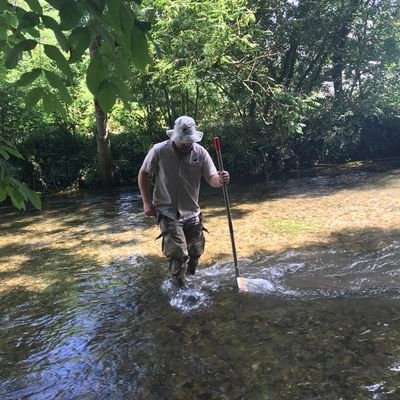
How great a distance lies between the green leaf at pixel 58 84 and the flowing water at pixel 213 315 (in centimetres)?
272

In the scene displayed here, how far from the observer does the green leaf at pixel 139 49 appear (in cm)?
155

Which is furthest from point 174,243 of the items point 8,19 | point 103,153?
point 103,153

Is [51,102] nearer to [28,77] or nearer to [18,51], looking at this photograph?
[28,77]

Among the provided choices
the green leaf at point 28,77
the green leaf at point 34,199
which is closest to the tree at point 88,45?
the green leaf at point 28,77

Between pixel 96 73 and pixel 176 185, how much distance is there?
155 inches

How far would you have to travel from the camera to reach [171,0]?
12.1 m

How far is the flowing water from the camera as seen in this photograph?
13.1 ft

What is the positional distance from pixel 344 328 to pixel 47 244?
6.24 meters

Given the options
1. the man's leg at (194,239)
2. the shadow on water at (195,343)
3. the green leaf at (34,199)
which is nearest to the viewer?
the green leaf at (34,199)

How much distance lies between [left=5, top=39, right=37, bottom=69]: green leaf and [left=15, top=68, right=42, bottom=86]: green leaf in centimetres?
7

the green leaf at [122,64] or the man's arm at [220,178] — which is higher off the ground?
the green leaf at [122,64]

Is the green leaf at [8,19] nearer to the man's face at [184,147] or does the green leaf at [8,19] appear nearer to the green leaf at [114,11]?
the green leaf at [114,11]

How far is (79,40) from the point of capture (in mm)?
1572

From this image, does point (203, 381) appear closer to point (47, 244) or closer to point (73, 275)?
point (73, 275)
